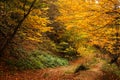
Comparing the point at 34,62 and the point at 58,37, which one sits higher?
the point at 34,62

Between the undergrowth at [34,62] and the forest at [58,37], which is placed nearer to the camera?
the forest at [58,37]

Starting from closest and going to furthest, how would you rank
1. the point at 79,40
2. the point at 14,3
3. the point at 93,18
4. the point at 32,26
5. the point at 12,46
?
the point at 93,18 < the point at 14,3 < the point at 32,26 < the point at 12,46 < the point at 79,40

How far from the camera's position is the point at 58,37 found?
2691 centimetres

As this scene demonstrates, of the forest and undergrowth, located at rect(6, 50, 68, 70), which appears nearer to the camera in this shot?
the forest

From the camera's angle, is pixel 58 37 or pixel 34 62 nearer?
pixel 34 62

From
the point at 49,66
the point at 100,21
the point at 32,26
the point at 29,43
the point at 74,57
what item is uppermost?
the point at 100,21

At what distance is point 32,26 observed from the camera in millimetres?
13406

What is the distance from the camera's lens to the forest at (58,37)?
308 inches

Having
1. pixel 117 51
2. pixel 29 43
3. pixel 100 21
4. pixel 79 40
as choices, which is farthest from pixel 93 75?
pixel 79 40

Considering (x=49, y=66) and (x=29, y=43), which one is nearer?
(x=49, y=66)

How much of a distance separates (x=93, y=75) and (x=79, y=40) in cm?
1287

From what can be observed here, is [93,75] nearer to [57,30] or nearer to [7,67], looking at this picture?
[7,67]

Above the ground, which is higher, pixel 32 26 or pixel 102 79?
pixel 32 26

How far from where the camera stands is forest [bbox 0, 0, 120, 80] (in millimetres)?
7829
